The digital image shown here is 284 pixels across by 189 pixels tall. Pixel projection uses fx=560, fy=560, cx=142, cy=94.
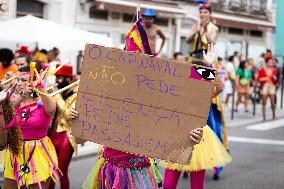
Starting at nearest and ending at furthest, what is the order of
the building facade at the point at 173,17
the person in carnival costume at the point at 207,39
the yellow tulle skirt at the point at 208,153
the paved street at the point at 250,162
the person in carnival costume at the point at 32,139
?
the person in carnival costume at the point at 32,139 → the yellow tulle skirt at the point at 208,153 → the person in carnival costume at the point at 207,39 → the paved street at the point at 250,162 → the building facade at the point at 173,17

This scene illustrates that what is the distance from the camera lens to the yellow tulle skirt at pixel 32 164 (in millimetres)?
4832

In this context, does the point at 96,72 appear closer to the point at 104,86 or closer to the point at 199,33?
the point at 104,86

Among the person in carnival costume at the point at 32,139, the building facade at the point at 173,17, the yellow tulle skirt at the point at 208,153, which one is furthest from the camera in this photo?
the building facade at the point at 173,17

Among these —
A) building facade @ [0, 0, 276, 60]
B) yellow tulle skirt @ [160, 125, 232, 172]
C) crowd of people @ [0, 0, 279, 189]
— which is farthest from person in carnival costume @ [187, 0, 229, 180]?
building facade @ [0, 0, 276, 60]

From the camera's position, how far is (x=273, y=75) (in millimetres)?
16234

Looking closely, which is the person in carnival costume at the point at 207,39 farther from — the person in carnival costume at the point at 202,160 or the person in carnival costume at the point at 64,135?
the person in carnival costume at the point at 64,135

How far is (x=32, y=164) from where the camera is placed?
4.92 metres

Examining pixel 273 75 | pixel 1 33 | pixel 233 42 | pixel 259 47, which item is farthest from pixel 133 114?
pixel 259 47

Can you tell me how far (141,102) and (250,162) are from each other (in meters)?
6.11

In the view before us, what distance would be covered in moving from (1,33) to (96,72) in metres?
7.10

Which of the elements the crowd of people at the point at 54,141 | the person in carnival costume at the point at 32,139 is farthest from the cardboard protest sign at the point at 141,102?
the person in carnival costume at the point at 32,139

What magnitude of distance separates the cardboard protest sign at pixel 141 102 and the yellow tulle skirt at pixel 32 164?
1.11 m

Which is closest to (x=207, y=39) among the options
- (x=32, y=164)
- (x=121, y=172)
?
(x=32, y=164)

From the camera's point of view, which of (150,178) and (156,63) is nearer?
(156,63)
